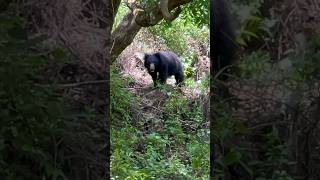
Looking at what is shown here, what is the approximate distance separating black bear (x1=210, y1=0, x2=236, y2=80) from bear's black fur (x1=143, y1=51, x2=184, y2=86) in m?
3.74

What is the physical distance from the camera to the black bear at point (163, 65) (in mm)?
5422

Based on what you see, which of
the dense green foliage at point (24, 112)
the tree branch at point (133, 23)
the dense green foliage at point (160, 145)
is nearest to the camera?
the dense green foliage at point (24, 112)

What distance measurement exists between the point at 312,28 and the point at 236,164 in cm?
43

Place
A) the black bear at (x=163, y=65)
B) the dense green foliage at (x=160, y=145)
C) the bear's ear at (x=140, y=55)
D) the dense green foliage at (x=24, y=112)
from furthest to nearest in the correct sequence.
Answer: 1. the black bear at (x=163, y=65)
2. the bear's ear at (x=140, y=55)
3. the dense green foliage at (x=160, y=145)
4. the dense green foliage at (x=24, y=112)

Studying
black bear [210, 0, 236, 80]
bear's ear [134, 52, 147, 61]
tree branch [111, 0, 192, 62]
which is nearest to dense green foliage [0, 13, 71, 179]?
black bear [210, 0, 236, 80]

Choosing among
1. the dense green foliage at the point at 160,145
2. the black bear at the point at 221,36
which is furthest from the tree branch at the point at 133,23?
the black bear at the point at 221,36

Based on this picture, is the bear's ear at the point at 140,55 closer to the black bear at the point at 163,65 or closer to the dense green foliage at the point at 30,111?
the black bear at the point at 163,65

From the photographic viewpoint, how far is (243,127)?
1.52 metres

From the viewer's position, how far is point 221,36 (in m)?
1.53

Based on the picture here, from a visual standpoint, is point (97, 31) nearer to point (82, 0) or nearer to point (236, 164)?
point (82, 0)

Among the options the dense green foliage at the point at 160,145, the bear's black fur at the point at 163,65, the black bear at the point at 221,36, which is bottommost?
the dense green foliage at the point at 160,145

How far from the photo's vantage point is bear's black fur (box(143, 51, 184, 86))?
543 centimetres

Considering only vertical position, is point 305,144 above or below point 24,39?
below

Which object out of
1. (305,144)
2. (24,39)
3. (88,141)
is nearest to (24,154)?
(88,141)
